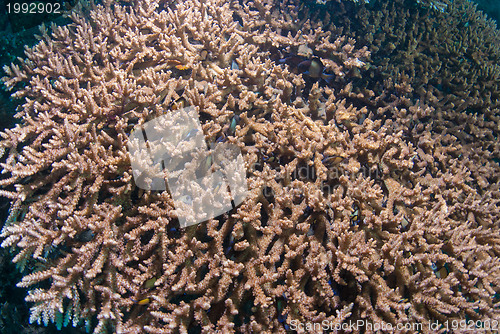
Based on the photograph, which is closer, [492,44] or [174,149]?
[174,149]

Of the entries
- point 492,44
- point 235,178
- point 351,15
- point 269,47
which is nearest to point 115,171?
point 235,178

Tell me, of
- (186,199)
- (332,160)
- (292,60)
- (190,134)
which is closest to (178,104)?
(190,134)

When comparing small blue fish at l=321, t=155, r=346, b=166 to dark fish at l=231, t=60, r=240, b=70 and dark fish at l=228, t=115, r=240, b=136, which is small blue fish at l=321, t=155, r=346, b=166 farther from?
dark fish at l=231, t=60, r=240, b=70

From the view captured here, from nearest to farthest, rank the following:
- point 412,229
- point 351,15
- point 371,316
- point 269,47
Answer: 1. point 371,316
2. point 412,229
3. point 269,47
4. point 351,15

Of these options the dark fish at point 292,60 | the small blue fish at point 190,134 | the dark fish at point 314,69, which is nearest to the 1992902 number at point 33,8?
the small blue fish at point 190,134

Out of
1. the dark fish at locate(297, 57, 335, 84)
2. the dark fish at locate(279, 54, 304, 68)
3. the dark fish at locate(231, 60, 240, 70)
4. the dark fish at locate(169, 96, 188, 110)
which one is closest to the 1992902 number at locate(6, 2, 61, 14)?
the dark fish at locate(169, 96, 188, 110)

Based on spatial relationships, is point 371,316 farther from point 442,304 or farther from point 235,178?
point 235,178

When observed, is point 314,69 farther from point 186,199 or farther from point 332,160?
point 186,199
